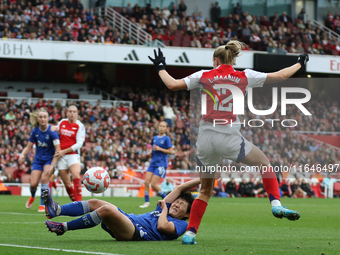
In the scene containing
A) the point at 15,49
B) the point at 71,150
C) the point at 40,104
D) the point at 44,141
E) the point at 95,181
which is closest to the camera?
the point at 95,181

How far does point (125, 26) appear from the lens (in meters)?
29.8

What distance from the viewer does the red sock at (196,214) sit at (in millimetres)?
A: 5793

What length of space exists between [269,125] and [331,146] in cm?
321

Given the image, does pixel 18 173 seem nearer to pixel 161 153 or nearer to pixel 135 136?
pixel 135 136

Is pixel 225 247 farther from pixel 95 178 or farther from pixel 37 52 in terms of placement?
pixel 37 52

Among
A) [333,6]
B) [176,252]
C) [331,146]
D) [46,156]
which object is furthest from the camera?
[333,6]

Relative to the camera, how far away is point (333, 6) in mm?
37312

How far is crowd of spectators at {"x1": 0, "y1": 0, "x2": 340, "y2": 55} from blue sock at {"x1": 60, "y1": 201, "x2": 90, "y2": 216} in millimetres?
21663

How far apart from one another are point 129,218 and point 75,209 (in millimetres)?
589

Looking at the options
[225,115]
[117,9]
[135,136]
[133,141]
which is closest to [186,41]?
[117,9]

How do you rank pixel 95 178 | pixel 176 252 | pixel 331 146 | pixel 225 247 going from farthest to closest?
pixel 331 146 < pixel 95 178 < pixel 225 247 < pixel 176 252

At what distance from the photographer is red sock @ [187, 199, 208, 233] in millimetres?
5793

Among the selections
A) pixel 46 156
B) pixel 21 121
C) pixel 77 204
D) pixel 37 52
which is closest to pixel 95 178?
pixel 77 204

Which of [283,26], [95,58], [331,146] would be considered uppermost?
[283,26]
